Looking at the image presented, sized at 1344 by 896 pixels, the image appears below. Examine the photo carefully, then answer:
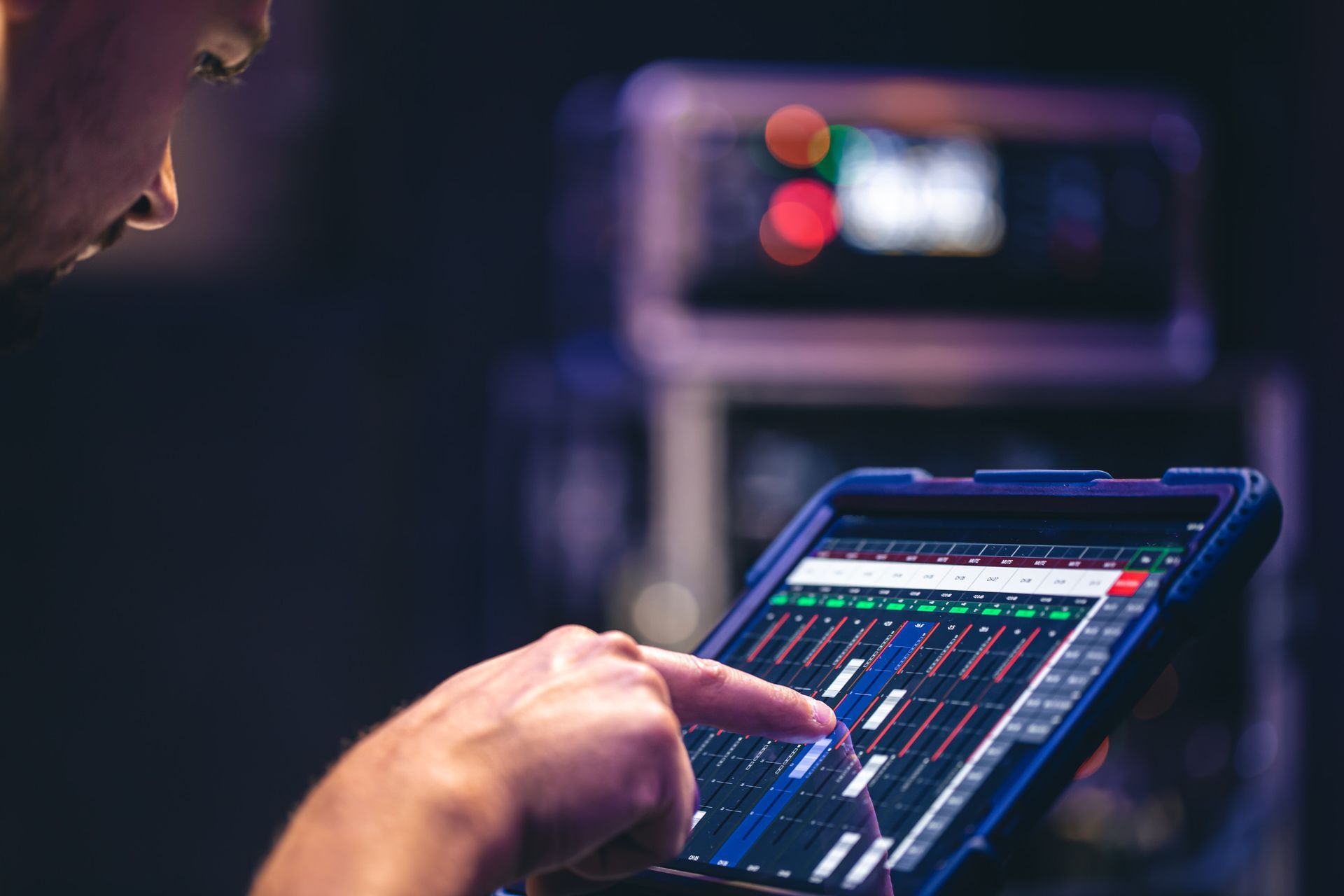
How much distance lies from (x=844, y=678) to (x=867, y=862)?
16cm

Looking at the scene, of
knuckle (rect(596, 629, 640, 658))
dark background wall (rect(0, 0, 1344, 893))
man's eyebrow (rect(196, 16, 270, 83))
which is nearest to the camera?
knuckle (rect(596, 629, 640, 658))

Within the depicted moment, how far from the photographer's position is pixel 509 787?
2.39ft

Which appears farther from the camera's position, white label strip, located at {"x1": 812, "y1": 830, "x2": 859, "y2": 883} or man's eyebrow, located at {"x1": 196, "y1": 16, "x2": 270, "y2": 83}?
man's eyebrow, located at {"x1": 196, "y1": 16, "x2": 270, "y2": 83}

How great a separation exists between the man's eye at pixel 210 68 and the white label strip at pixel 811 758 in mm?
626

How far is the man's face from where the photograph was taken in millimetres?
897

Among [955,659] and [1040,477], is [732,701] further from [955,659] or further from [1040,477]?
[1040,477]

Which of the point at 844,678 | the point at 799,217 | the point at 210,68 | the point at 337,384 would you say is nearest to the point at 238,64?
the point at 210,68

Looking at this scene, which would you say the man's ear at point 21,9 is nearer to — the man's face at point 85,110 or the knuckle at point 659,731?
the man's face at point 85,110

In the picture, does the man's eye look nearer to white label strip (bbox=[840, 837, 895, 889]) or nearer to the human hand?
the human hand

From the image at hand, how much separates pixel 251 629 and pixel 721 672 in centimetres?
235

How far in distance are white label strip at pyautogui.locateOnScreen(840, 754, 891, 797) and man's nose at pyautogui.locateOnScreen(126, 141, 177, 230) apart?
2.06 feet

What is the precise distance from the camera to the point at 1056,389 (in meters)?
2.77

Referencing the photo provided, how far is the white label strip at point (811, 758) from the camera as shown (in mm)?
A: 883

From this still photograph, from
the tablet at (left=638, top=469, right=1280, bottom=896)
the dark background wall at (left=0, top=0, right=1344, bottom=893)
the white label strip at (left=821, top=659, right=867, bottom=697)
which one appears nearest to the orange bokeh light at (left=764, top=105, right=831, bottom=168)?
the dark background wall at (left=0, top=0, right=1344, bottom=893)
